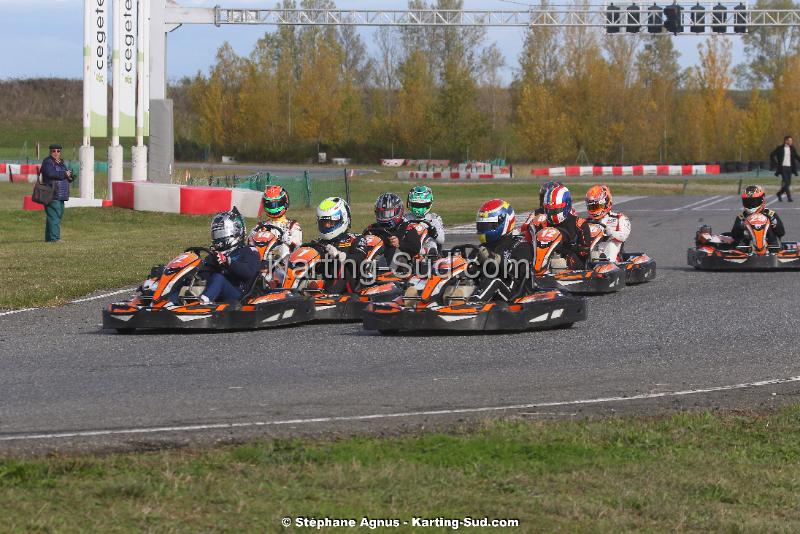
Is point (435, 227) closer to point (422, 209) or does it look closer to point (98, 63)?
point (422, 209)

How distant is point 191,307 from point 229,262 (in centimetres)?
65

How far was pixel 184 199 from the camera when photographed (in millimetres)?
26922

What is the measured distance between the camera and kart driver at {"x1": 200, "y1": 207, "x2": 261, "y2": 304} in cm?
1104

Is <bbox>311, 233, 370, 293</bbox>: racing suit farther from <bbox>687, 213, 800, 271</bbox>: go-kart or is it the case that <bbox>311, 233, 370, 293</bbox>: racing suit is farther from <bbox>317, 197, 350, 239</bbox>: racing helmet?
<bbox>687, 213, 800, 271</bbox>: go-kart

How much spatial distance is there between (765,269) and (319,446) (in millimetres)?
10761

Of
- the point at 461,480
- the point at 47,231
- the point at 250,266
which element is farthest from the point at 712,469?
the point at 47,231

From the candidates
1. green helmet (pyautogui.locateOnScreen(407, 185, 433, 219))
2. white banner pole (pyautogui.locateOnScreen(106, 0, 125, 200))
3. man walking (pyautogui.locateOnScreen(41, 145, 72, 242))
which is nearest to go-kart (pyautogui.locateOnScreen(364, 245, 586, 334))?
green helmet (pyautogui.locateOnScreen(407, 185, 433, 219))

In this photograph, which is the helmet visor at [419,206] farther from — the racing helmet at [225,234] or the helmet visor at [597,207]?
the helmet visor at [597,207]

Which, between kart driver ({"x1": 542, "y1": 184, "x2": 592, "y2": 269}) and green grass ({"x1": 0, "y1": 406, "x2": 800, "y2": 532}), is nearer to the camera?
green grass ({"x1": 0, "y1": 406, "x2": 800, "y2": 532})

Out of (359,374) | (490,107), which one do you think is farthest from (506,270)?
(490,107)


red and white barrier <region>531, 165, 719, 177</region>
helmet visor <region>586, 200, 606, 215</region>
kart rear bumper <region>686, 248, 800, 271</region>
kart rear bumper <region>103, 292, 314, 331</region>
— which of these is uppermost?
red and white barrier <region>531, 165, 719, 177</region>

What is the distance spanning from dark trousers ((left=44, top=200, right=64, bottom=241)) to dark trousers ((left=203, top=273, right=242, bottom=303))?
10.6 m

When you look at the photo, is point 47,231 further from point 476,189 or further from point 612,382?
point 476,189

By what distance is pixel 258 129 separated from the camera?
78.7 m
